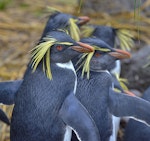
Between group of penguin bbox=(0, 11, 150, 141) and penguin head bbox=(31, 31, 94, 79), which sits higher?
penguin head bbox=(31, 31, 94, 79)

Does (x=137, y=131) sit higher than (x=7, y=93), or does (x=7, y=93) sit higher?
(x=7, y=93)

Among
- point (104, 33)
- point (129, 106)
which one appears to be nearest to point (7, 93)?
point (129, 106)

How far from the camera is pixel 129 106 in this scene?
2166mm

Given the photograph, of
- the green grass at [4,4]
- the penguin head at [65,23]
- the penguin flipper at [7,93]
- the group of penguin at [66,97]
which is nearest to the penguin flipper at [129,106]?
the group of penguin at [66,97]

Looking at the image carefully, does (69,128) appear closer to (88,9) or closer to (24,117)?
(24,117)

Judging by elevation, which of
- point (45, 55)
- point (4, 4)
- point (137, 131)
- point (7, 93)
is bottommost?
point (4, 4)

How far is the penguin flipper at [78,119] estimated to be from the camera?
1978 mm

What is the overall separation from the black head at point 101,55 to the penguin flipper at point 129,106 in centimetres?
14

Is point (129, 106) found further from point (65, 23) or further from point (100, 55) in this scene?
point (65, 23)

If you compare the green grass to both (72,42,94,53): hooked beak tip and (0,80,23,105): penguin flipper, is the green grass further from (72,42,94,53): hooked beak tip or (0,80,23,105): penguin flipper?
(72,42,94,53): hooked beak tip

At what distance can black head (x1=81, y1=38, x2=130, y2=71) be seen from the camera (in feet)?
7.50

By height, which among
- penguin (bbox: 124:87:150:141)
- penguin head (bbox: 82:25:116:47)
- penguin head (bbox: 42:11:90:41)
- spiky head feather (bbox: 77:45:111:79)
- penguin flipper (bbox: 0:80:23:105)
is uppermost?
spiky head feather (bbox: 77:45:111:79)

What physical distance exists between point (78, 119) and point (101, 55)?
1.35 ft

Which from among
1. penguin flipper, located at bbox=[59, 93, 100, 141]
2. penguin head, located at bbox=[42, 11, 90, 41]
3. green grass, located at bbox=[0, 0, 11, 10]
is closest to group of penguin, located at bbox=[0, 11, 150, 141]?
penguin flipper, located at bbox=[59, 93, 100, 141]
